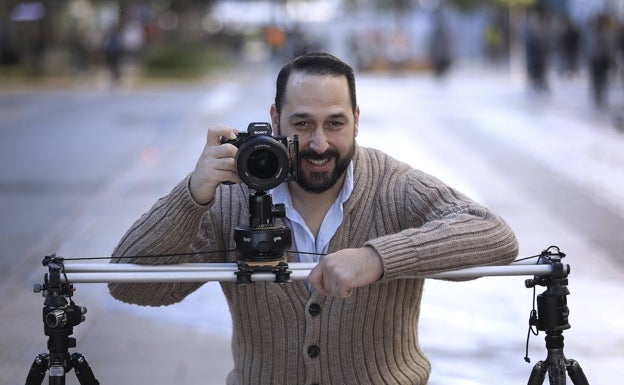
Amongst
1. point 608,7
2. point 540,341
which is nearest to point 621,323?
point 540,341

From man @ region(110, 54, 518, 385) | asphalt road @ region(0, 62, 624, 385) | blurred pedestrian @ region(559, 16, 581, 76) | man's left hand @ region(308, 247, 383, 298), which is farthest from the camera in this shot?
blurred pedestrian @ region(559, 16, 581, 76)

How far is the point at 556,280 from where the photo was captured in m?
3.27

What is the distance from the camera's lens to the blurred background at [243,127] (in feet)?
22.1

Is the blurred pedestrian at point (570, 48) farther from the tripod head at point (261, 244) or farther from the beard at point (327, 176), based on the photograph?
the tripod head at point (261, 244)

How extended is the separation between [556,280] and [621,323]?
4.03 m

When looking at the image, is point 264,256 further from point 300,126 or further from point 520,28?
point 520,28

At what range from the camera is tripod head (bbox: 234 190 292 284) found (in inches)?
123

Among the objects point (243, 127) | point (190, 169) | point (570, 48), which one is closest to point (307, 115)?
point (190, 169)

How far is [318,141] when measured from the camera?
3.52 m

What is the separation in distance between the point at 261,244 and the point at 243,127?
16.1 meters

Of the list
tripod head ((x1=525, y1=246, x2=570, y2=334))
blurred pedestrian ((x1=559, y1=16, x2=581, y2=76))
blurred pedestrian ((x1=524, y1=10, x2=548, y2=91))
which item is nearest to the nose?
tripod head ((x1=525, y1=246, x2=570, y2=334))

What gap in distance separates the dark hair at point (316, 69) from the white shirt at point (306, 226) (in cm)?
26

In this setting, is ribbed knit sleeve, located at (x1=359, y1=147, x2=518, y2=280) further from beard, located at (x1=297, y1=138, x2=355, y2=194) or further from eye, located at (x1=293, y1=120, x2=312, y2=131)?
eye, located at (x1=293, y1=120, x2=312, y2=131)

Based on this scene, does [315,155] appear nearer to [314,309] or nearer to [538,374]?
[314,309]
